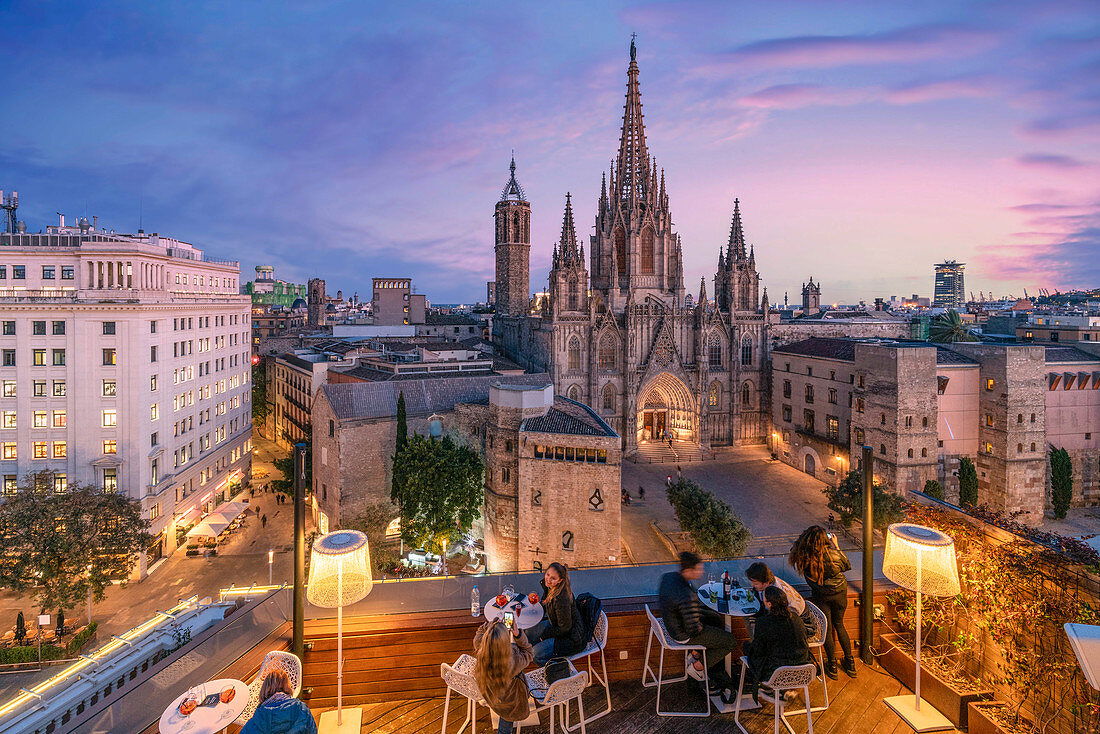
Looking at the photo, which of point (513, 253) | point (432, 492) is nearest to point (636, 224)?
point (513, 253)

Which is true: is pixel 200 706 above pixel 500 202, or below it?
below

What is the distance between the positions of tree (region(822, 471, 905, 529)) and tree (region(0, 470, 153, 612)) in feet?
108

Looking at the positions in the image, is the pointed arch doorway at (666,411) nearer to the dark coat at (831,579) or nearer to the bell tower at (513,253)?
the bell tower at (513,253)

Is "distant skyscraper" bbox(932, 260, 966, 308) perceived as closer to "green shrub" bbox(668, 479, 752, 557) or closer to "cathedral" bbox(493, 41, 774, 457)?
"cathedral" bbox(493, 41, 774, 457)

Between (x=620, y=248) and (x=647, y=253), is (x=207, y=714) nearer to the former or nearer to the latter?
(x=647, y=253)

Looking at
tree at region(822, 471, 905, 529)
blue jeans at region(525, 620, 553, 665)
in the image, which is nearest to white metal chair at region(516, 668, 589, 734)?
blue jeans at region(525, 620, 553, 665)

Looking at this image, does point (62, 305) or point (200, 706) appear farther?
point (62, 305)

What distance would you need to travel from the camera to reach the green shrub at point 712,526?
2253cm

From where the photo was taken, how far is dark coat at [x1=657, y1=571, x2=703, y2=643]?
665 centimetres

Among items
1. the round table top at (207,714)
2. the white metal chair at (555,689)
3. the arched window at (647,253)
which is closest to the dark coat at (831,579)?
the white metal chair at (555,689)

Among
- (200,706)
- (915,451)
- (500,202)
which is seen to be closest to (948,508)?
(200,706)

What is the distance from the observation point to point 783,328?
4959 cm

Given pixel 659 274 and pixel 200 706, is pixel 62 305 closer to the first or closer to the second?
pixel 200 706

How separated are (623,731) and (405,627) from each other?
3.06m
